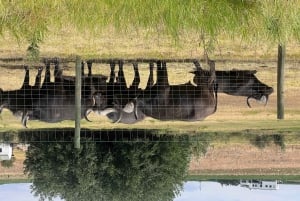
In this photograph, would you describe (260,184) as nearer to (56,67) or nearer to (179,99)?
(179,99)

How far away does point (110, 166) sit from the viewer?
5246mm

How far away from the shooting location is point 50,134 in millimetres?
5289

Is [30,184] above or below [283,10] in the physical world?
below

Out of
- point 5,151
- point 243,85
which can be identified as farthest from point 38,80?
point 243,85

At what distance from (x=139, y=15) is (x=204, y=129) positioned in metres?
1.37

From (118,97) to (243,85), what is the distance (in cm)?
110

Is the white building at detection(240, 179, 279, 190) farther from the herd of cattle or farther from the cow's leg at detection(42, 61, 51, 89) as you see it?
the cow's leg at detection(42, 61, 51, 89)

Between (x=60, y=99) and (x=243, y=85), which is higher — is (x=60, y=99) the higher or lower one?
the lower one

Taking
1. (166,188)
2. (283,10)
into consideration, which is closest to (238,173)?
(166,188)

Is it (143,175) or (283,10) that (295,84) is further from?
(143,175)

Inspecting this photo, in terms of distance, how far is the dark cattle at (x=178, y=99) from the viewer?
5.09 m

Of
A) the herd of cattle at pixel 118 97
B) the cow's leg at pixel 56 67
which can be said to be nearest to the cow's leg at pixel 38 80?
the herd of cattle at pixel 118 97

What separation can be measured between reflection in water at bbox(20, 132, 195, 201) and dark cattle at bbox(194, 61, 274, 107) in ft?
1.96

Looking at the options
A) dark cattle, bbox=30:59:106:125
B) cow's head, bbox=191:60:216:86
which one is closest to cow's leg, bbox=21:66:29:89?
dark cattle, bbox=30:59:106:125
